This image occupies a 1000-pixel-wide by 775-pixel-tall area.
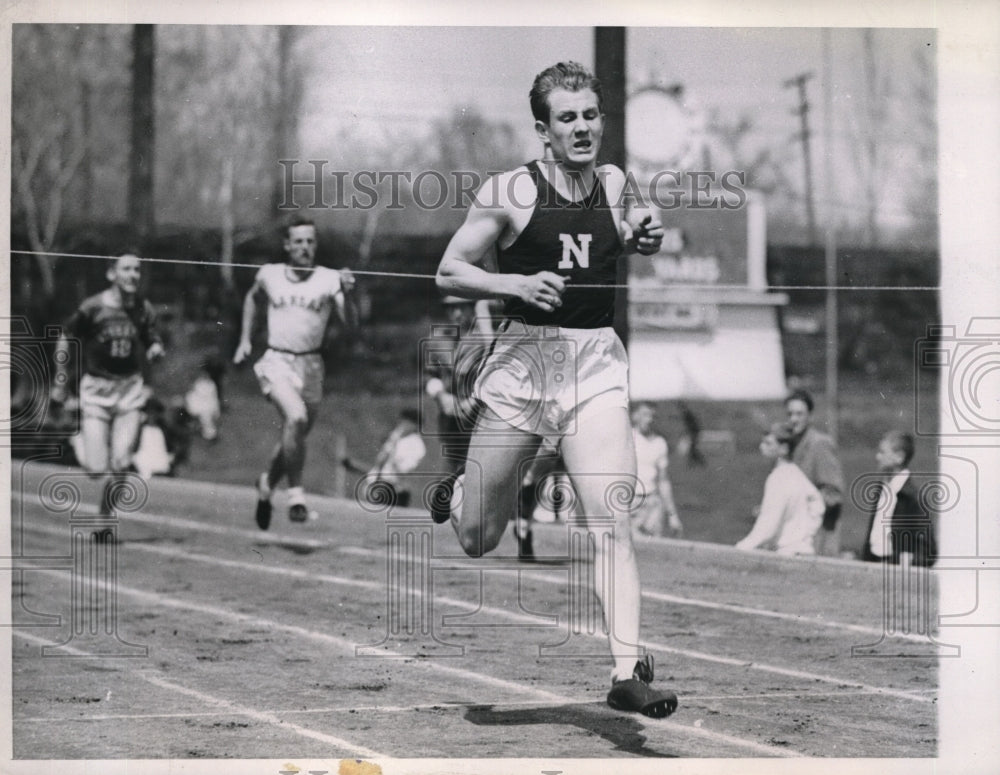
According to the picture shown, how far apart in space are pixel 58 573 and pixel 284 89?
209 centimetres

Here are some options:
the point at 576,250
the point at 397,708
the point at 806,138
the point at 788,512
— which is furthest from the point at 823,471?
Answer: the point at 397,708

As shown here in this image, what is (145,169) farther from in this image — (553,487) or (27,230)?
(553,487)

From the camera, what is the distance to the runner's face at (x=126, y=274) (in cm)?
670

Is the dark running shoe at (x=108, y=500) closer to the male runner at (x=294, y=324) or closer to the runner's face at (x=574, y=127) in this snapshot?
the male runner at (x=294, y=324)

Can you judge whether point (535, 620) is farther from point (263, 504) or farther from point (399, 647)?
point (263, 504)

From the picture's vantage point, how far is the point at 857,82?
22.4 feet

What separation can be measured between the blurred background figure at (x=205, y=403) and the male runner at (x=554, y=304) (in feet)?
5.20

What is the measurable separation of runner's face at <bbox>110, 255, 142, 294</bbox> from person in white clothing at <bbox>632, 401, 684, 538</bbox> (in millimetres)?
2377

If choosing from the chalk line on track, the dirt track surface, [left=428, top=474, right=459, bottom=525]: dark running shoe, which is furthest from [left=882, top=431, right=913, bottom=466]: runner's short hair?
[left=428, top=474, right=459, bottom=525]: dark running shoe

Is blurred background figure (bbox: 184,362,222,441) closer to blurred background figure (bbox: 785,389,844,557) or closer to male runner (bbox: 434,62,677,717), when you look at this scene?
male runner (bbox: 434,62,677,717)

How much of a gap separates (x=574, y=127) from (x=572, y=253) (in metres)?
0.47

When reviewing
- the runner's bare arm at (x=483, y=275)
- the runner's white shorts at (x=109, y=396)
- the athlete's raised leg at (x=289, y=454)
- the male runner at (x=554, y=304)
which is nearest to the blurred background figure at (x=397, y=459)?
the athlete's raised leg at (x=289, y=454)

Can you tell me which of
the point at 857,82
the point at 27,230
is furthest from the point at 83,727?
the point at 857,82

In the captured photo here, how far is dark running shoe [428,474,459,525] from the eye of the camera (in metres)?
6.20
